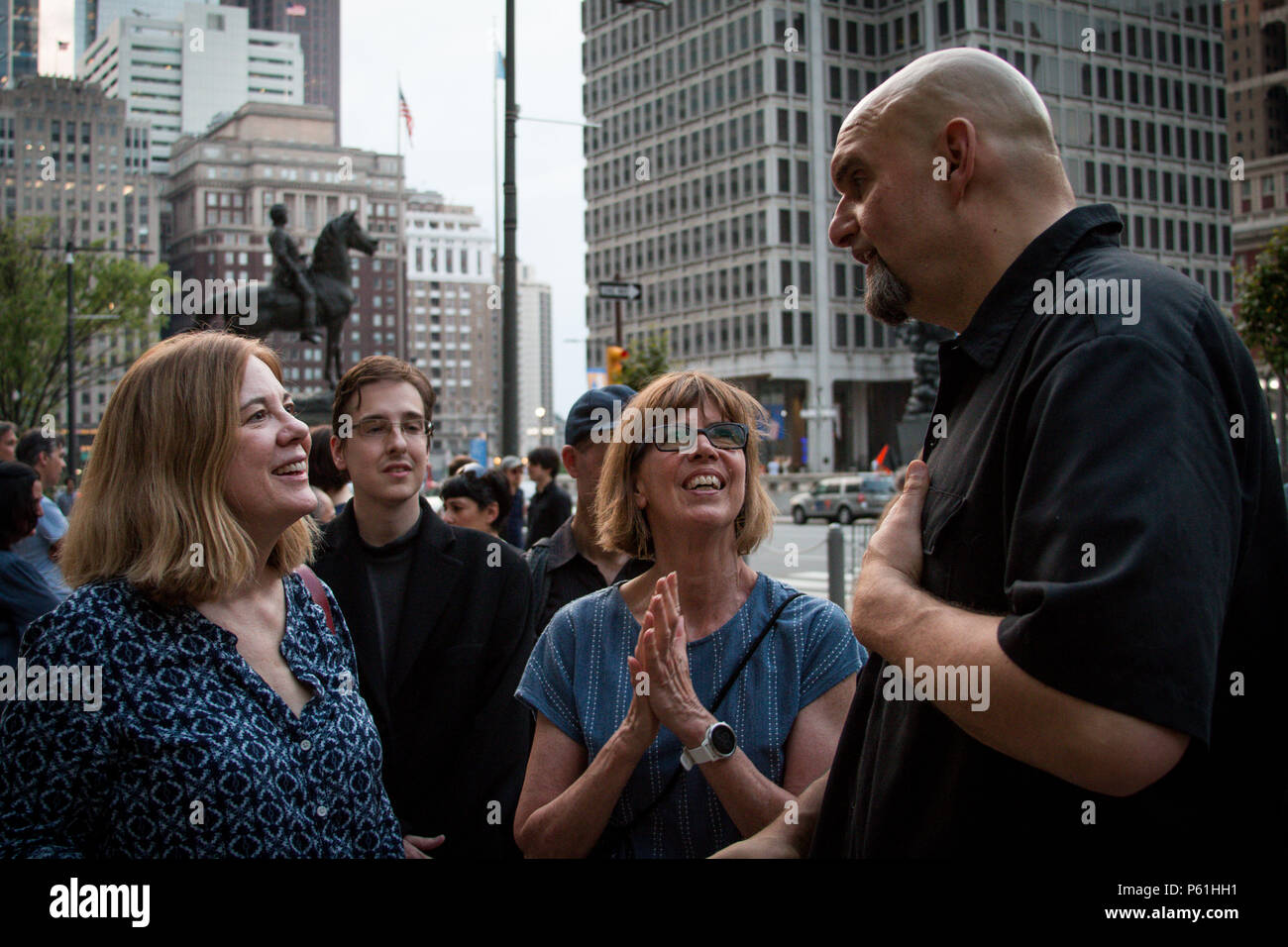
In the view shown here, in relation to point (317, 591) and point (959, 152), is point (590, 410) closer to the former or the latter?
point (317, 591)

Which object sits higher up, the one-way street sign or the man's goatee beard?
the one-way street sign

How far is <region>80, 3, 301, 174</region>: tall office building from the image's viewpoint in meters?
146

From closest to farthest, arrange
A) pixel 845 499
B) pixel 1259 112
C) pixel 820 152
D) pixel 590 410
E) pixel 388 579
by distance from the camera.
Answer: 1. pixel 388 579
2. pixel 590 410
3. pixel 845 499
4. pixel 1259 112
5. pixel 820 152

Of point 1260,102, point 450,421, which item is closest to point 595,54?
point 1260,102

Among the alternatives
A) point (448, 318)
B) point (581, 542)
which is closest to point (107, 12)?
point (448, 318)

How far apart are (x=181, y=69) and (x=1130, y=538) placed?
6755 inches

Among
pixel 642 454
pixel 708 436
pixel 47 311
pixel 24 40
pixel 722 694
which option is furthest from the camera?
pixel 24 40

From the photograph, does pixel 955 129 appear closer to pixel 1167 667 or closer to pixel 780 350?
pixel 1167 667

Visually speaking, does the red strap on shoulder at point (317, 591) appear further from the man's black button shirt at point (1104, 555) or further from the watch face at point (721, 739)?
the man's black button shirt at point (1104, 555)

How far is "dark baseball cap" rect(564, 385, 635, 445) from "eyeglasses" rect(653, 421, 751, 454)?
1985mm

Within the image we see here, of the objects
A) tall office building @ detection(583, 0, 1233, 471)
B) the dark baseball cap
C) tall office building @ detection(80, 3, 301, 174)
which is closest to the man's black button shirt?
the dark baseball cap

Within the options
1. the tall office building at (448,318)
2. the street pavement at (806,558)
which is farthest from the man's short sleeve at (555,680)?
the tall office building at (448,318)

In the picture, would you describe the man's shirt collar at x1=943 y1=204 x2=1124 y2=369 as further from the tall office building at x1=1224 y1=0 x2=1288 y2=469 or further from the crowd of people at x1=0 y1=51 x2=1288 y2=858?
the tall office building at x1=1224 y1=0 x2=1288 y2=469

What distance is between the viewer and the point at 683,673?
8.46 ft
